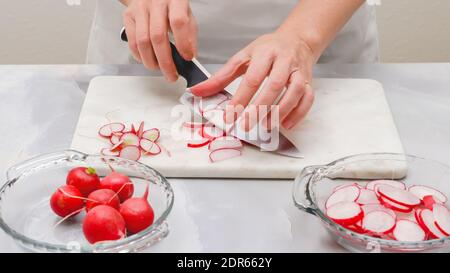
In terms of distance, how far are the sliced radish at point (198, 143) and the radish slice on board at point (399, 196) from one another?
0.32 meters

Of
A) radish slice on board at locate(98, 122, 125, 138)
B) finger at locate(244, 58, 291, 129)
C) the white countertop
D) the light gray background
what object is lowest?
the light gray background

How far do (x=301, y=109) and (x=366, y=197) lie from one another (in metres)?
0.24

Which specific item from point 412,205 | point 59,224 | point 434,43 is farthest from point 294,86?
point 434,43

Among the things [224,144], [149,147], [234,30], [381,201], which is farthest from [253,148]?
[234,30]

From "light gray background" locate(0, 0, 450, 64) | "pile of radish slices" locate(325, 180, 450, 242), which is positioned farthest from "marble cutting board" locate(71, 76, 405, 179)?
"light gray background" locate(0, 0, 450, 64)

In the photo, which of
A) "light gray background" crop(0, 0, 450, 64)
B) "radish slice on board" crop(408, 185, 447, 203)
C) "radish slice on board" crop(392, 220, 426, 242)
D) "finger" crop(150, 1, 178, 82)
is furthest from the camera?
"light gray background" crop(0, 0, 450, 64)

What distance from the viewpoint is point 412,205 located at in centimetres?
95

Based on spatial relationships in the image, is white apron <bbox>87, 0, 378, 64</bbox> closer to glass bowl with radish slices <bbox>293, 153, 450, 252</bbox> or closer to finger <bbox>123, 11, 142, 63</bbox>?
finger <bbox>123, 11, 142, 63</bbox>

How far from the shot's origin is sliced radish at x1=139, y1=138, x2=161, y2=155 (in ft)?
3.78

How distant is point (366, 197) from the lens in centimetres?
98

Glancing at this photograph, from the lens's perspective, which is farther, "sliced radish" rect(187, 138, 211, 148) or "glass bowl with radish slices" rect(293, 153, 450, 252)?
"sliced radish" rect(187, 138, 211, 148)

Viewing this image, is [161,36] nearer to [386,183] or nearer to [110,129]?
[110,129]

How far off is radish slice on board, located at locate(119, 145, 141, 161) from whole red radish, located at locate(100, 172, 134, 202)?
0.13 meters

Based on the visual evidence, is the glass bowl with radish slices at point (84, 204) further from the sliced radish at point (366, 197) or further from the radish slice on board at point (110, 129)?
the sliced radish at point (366, 197)
